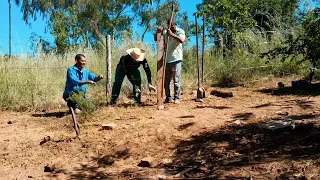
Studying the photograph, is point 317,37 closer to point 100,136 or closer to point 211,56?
point 100,136

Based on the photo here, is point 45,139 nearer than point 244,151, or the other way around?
point 244,151

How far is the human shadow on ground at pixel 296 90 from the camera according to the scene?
25.0ft

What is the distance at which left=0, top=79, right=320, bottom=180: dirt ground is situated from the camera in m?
3.71

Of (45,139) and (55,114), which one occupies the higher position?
(55,114)

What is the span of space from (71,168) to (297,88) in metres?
5.52

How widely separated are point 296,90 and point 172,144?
14.1 feet

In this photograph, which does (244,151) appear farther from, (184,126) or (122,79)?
(122,79)

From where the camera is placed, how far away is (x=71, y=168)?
14.1 ft

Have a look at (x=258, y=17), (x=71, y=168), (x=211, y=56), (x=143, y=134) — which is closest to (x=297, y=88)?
(x=211, y=56)

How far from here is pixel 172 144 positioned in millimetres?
4695

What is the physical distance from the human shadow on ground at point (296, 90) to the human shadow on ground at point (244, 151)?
2.74m

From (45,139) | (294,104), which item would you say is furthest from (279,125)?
(45,139)

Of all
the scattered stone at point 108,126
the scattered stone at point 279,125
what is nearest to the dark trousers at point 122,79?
the scattered stone at point 108,126

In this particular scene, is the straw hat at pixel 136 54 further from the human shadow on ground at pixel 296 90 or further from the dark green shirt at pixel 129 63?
the human shadow on ground at pixel 296 90
